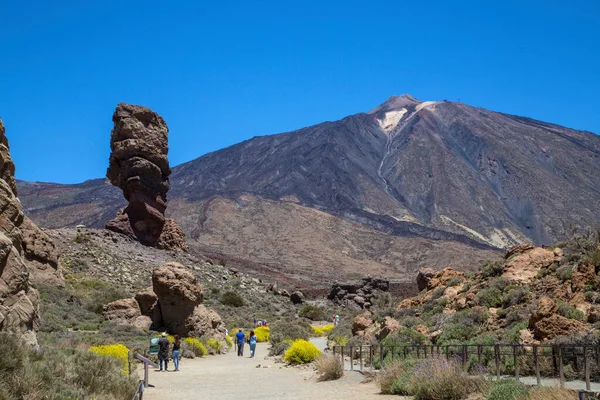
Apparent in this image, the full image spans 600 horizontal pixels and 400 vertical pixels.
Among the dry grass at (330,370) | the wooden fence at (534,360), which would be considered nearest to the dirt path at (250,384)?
the dry grass at (330,370)

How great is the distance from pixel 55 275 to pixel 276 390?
20170 mm

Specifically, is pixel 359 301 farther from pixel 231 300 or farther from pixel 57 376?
pixel 57 376

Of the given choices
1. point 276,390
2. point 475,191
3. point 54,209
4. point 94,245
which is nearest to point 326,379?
point 276,390

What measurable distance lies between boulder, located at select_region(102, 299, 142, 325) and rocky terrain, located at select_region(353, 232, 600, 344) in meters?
8.38

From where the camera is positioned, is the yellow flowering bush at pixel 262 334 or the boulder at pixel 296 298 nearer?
the yellow flowering bush at pixel 262 334

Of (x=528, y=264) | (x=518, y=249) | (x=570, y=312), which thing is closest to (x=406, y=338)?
(x=570, y=312)

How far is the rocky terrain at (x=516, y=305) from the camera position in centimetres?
1180

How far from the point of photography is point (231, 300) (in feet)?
118

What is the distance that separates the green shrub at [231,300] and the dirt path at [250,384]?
60.6 ft

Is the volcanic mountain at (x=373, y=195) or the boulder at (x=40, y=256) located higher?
the volcanic mountain at (x=373, y=195)

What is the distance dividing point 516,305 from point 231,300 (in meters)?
22.8

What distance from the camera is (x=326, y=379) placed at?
42.5 ft

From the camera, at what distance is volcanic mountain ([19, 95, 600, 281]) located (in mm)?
89938

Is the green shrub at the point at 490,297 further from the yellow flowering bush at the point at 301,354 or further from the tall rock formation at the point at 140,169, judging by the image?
the tall rock formation at the point at 140,169
